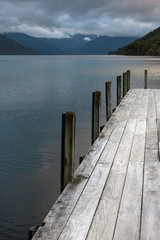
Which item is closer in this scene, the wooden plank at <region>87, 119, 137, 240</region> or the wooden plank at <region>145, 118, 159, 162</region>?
the wooden plank at <region>87, 119, 137, 240</region>

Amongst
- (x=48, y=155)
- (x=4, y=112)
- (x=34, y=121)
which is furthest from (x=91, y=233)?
(x=4, y=112)

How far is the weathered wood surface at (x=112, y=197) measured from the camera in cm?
338

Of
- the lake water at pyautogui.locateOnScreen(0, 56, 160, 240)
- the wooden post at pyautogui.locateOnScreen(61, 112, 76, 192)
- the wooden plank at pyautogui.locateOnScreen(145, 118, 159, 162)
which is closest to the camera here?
the wooden post at pyautogui.locateOnScreen(61, 112, 76, 192)

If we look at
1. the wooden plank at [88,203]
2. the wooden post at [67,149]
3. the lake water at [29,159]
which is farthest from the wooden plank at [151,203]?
the lake water at [29,159]

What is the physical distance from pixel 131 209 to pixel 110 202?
0.32m

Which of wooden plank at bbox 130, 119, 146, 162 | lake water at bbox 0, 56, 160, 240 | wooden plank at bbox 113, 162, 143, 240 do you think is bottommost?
lake water at bbox 0, 56, 160, 240

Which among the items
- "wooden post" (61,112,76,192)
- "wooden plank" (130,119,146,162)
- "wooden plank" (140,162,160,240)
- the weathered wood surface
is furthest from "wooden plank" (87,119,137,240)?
"wooden post" (61,112,76,192)

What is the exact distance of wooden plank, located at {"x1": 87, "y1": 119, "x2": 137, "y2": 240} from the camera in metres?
3.37

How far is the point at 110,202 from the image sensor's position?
407 cm

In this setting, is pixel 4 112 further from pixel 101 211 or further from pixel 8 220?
pixel 101 211

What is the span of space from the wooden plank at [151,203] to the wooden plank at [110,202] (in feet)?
1.17

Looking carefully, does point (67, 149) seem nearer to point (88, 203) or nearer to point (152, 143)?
point (88, 203)

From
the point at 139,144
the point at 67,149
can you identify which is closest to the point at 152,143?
the point at 139,144

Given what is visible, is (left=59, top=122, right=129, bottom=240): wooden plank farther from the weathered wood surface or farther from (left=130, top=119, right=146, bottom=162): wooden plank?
(left=130, top=119, right=146, bottom=162): wooden plank
